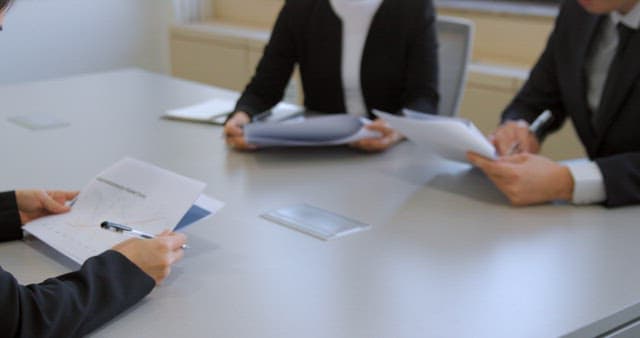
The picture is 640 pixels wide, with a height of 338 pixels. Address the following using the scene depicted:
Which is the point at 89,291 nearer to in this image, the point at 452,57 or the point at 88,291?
the point at 88,291

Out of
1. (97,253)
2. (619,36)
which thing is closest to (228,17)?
(619,36)

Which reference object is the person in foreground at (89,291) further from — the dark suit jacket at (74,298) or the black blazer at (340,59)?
the black blazer at (340,59)

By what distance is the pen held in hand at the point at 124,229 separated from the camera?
125 centimetres

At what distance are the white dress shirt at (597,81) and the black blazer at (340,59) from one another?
454mm

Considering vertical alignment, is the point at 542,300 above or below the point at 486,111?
above

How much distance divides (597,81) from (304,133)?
0.81 meters

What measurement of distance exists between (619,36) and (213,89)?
4.45 ft

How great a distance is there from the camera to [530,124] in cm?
211

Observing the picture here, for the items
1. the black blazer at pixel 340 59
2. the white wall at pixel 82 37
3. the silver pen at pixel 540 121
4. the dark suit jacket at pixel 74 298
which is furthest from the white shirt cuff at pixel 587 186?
the white wall at pixel 82 37

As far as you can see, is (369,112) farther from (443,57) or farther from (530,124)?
(530,124)

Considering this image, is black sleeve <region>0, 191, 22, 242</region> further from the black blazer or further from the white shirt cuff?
the white shirt cuff

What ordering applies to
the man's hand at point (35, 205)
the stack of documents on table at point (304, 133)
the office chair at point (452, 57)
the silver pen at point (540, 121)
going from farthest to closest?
1. the office chair at point (452, 57)
2. the silver pen at point (540, 121)
3. the stack of documents on table at point (304, 133)
4. the man's hand at point (35, 205)

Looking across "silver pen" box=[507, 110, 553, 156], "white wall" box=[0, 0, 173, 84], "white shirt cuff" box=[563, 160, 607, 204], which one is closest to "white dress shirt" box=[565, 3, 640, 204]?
"white shirt cuff" box=[563, 160, 607, 204]

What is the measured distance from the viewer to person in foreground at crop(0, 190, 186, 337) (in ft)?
3.19
